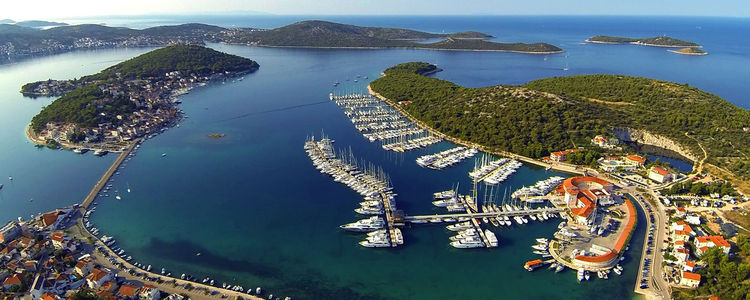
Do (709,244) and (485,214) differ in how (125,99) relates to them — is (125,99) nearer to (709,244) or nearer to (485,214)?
(485,214)

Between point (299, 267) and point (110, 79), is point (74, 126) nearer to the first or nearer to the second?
point (110, 79)

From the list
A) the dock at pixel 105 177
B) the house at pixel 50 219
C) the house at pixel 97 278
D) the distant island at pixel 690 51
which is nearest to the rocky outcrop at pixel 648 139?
the house at pixel 97 278

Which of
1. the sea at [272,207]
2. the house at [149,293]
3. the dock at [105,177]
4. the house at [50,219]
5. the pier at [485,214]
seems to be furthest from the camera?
the dock at [105,177]

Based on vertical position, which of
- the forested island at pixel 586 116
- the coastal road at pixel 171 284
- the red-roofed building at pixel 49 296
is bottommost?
the coastal road at pixel 171 284

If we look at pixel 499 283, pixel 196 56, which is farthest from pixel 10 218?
pixel 196 56

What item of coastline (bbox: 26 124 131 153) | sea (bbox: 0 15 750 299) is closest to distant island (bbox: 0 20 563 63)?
sea (bbox: 0 15 750 299)

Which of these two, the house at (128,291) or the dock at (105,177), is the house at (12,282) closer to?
the house at (128,291)

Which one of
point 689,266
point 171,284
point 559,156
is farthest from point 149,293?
point 559,156

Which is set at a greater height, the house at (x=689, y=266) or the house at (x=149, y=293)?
the house at (x=689, y=266)
